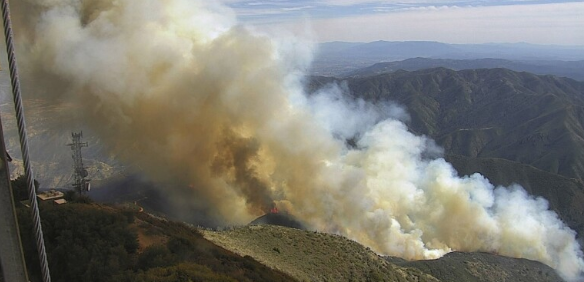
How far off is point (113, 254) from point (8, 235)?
22.0 meters

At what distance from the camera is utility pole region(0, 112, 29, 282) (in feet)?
18.6

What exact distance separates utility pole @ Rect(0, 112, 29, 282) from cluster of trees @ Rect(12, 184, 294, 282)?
16.8 metres

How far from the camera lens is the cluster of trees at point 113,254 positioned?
23.4 meters

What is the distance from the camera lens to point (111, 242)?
28.0 m

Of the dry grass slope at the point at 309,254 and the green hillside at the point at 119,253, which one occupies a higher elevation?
the green hillside at the point at 119,253

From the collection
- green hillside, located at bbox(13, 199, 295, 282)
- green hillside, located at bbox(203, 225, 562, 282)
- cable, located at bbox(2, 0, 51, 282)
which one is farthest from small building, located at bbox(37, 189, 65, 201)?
cable, located at bbox(2, 0, 51, 282)

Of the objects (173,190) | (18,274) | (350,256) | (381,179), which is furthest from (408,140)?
Answer: (18,274)

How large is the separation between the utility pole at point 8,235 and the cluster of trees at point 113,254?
1677cm

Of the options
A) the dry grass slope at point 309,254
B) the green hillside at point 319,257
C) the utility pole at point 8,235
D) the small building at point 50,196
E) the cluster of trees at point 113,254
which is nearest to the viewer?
the utility pole at point 8,235

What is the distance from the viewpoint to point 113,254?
25.9 m

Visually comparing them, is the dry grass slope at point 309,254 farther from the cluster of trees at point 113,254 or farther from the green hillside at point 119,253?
the cluster of trees at point 113,254

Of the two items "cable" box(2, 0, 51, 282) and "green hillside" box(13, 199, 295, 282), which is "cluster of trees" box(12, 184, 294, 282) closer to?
"green hillside" box(13, 199, 295, 282)

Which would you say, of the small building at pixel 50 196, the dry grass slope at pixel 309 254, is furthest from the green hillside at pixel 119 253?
the dry grass slope at pixel 309 254

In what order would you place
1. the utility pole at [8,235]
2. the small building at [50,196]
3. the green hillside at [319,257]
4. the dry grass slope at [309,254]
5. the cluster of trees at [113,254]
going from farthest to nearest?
the green hillside at [319,257], the dry grass slope at [309,254], the small building at [50,196], the cluster of trees at [113,254], the utility pole at [8,235]
